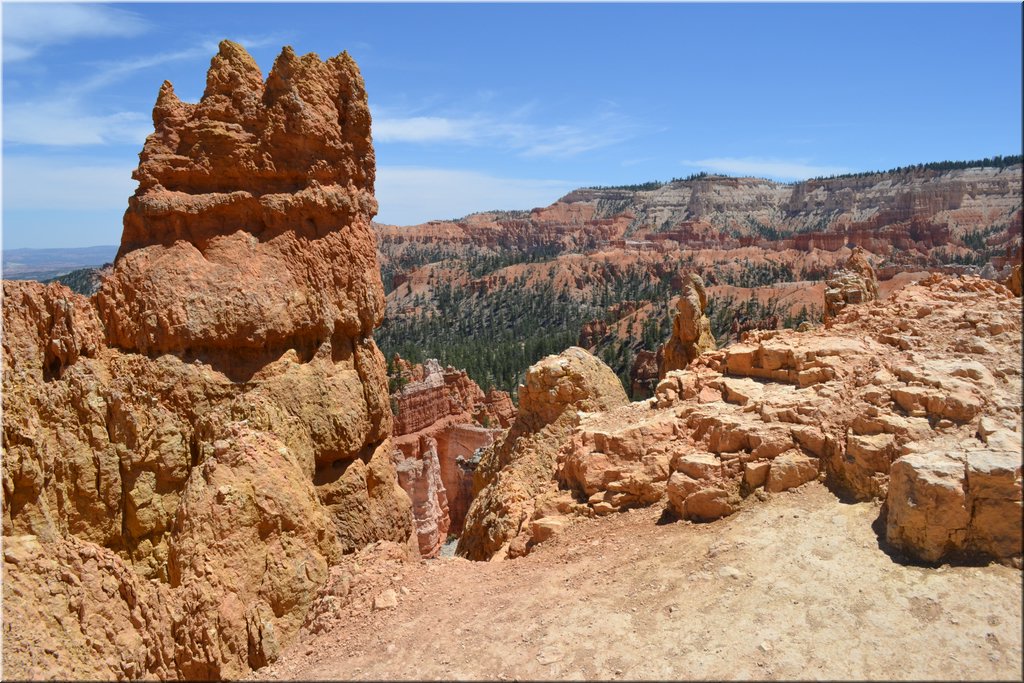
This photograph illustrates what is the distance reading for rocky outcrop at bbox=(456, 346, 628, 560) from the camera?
11094 millimetres

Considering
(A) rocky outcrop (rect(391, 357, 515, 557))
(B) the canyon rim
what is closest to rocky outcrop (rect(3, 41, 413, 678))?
(B) the canyon rim

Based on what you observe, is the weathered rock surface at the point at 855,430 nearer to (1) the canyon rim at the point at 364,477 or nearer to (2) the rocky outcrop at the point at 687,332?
(1) the canyon rim at the point at 364,477

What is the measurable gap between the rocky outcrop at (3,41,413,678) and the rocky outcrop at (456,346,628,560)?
4.65 ft

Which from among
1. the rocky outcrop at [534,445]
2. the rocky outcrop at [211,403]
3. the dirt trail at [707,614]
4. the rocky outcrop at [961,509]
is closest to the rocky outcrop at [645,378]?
the rocky outcrop at [534,445]

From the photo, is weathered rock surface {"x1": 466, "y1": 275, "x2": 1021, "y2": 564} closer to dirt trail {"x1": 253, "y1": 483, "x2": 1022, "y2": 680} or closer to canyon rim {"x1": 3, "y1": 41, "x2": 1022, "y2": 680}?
canyon rim {"x1": 3, "y1": 41, "x2": 1022, "y2": 680}

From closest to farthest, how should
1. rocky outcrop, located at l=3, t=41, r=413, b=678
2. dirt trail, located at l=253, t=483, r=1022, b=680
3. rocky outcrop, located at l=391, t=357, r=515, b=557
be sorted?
dirt trail, located at l=253, t=483, r=1022, b=680
rocky outcrop, located at l=3, t=41, r=413, b=678
rocky outcrop, located at l=391, t=357, r=515, b=557

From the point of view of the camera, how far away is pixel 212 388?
8.91 m

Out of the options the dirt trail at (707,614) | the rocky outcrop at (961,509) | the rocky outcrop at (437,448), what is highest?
the rocky outcrop at (961,509)

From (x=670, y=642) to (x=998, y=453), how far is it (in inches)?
152

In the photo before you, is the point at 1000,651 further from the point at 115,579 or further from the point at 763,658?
the point at 115,579

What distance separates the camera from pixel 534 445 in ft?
40.8

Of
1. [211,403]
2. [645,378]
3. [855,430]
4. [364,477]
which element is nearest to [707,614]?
[855,430]

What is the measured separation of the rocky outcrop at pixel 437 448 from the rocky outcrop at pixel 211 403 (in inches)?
376

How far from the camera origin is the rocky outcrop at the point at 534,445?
1109 centimetres
